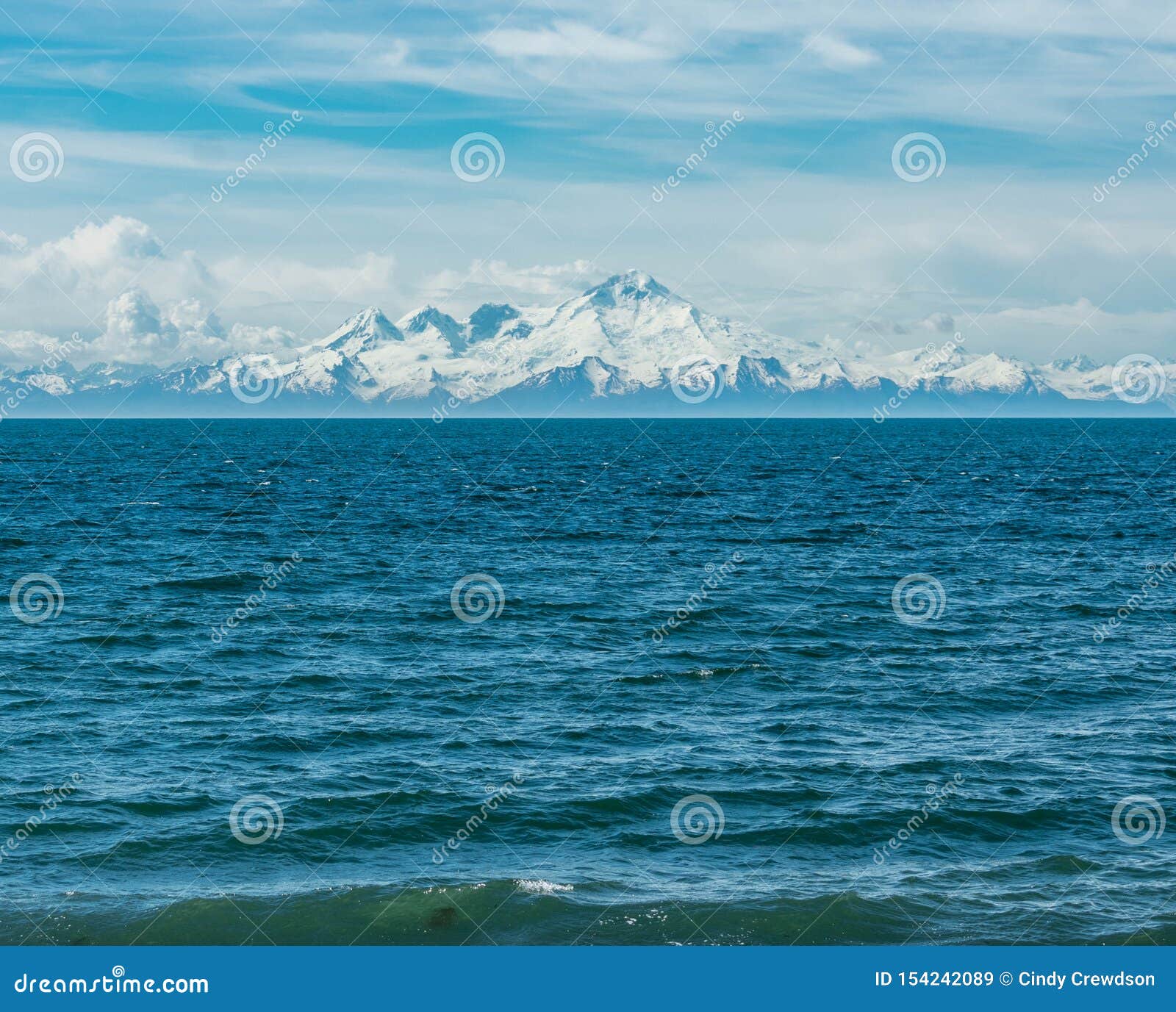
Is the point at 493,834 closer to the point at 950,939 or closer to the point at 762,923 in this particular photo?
the point at 762,923

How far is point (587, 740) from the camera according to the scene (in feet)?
82.9

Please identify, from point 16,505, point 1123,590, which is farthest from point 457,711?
point 16,505

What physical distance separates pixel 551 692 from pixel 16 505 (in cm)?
A: 5870

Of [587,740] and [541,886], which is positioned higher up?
[587,740]

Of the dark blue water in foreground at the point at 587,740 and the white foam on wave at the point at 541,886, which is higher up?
the dark blue water in foreground at the point at 587,740

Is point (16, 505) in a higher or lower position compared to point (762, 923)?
higher

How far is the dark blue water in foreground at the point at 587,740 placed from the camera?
17.5 meters

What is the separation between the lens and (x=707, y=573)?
4759 centimetres

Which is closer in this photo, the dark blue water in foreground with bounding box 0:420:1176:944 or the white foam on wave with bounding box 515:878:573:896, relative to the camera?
the dark blue water in foreground with bounding box 0:420:1176:944

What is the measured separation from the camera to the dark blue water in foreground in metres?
17.5

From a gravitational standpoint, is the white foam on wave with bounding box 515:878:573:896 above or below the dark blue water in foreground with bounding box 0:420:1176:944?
below

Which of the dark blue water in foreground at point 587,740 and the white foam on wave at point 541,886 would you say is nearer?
the dark blue water in foreground at point 587,740

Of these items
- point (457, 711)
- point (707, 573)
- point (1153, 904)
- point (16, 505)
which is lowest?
point (1153, 904)

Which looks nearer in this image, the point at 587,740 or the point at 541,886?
the point at 541,886
